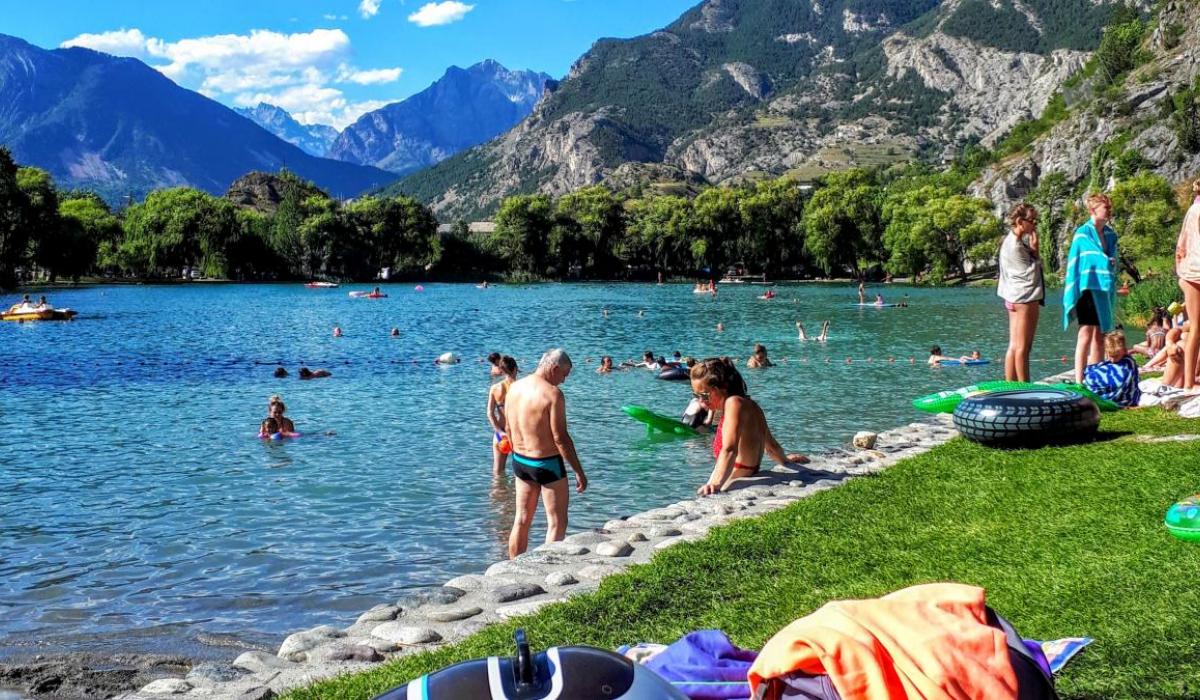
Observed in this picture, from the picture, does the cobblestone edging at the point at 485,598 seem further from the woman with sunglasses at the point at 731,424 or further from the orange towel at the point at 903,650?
the orange towel at the point at 903,650

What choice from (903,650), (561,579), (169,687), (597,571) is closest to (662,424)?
(597,571)

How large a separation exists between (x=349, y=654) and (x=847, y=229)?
4564 inches

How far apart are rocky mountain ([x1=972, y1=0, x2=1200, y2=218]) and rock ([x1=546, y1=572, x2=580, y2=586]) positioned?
94986 millimetres

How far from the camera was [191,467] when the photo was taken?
59.2 feet

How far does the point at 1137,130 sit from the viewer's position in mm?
101750

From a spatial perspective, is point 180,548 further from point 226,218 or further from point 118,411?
point 226,218

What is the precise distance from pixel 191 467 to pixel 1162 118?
108283 mm

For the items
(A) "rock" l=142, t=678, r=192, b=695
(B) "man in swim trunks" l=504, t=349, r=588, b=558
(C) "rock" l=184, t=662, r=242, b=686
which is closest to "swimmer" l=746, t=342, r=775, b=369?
(B) "man in swim trunks" l=504, t=349, r=588, b=558

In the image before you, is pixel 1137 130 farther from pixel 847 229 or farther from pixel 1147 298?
pixel 1147 298

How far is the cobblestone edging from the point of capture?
675cm

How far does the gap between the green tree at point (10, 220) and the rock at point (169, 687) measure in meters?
96.0

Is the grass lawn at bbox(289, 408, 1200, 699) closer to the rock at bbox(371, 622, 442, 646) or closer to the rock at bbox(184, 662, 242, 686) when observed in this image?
the rock at bbox(371, 622, 442, 646)

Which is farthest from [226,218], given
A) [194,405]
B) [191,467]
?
[191,467]

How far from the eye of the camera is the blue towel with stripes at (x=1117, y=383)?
14273 mm
